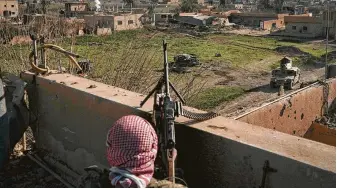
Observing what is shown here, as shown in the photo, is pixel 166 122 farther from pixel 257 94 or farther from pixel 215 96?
pixel 257 94

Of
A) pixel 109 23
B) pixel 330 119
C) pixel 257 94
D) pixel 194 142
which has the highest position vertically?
pixel 109 23

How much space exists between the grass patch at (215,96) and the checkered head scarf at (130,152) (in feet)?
38.8

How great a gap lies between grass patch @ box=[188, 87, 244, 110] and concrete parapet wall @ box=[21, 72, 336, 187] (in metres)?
10.2

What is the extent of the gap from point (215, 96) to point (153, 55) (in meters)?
9.86

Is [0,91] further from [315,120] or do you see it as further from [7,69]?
[315,120]

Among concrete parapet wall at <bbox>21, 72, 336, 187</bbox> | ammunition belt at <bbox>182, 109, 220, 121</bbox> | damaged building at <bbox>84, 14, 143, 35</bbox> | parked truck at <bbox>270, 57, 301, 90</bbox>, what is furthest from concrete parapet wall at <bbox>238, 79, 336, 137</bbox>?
damaged building at <bbox>84, 14, 143, 35</bbox>

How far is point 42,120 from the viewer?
169 inches

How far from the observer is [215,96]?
54.1ft

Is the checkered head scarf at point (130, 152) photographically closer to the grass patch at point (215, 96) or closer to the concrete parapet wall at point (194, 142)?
the concrete parapet wall at point (194, 142)

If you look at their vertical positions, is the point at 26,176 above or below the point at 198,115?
below

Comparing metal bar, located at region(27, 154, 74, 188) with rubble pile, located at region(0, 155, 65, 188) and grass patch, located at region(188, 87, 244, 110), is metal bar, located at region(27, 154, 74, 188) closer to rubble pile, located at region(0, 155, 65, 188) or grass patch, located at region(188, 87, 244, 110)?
rubble pile, located at region(0, 155, 65, 188)

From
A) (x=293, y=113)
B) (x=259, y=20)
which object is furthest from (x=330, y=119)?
(x=259, y=20)

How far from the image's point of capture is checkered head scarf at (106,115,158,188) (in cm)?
227

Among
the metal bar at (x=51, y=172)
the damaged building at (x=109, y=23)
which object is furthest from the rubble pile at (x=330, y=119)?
the damaged building at (x=109, y=23)
